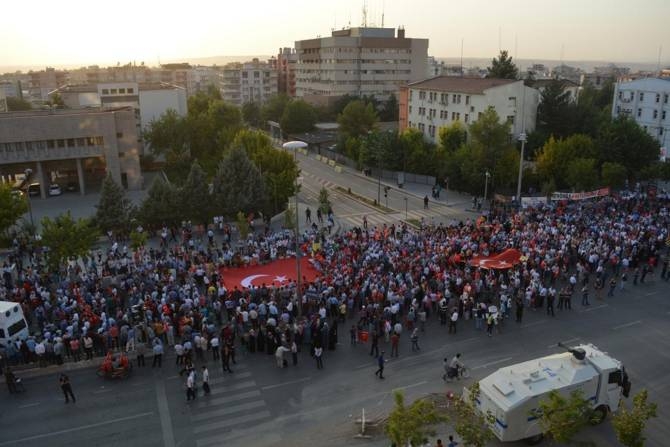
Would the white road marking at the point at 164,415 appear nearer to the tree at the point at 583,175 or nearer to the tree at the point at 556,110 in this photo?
the tree at the point at 583,175

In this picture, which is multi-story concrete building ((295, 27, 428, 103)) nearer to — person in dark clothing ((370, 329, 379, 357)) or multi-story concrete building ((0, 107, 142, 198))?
multi-story concrete building ((0, 107, 142, 198))

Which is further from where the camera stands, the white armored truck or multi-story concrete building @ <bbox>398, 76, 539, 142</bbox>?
multi-story concrete building @ <bbox>398, 76, 539, 142</bbox>

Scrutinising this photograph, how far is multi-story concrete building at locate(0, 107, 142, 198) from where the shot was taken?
52125mm

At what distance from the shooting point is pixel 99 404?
18984mm

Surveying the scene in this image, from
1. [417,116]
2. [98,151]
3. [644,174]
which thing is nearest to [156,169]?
[98,151]

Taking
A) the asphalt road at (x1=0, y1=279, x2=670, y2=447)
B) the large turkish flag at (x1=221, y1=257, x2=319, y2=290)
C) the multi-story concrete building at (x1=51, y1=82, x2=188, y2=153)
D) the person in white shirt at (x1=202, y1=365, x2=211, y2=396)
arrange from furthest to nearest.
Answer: the multi-story concrete building at (x1=51, y1=82, x2=188, y2=153), the large turkish flag at (x1=221, y1=257, x2=319, y2=290), the person in white shirt at (x1=202, y1=365, x2=211, y2=396), the asphalt road at (x1=0, y1=279, x2=670, y2=447)

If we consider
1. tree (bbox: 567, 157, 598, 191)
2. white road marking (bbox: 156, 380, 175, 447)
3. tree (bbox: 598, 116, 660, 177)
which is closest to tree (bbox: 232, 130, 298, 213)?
white road marking (bbox: 156, 380, 175, 447)

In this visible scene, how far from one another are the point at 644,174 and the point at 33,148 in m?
58.6

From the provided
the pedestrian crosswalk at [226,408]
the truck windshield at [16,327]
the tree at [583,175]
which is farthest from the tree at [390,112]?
the pedestrian crosswalk at [226,408]

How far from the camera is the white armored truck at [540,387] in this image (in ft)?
50.1

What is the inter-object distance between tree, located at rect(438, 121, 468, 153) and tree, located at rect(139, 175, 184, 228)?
3090 cm

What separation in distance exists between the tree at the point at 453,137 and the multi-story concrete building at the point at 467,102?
262cm

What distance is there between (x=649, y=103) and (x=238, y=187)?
183ft

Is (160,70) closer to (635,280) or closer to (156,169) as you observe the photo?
(156,169)
